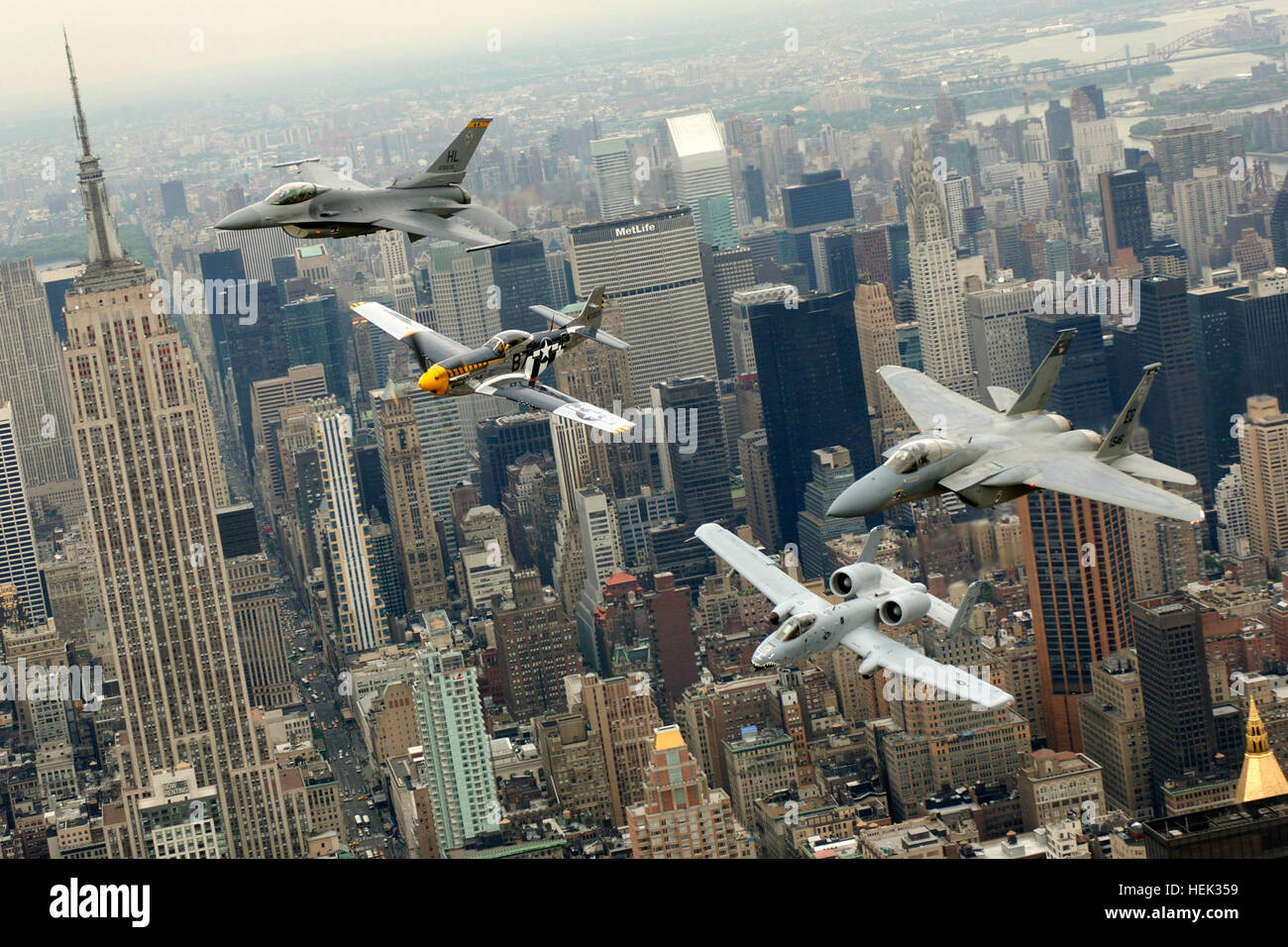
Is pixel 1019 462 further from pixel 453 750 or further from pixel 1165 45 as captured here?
pixel 1165 45

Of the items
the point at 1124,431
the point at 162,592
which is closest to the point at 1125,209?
the point at 162,592

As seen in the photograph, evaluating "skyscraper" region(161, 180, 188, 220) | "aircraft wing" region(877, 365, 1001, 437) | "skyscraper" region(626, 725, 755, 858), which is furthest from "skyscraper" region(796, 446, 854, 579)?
"aircraft wing" region(877, 365, 1001, 437)

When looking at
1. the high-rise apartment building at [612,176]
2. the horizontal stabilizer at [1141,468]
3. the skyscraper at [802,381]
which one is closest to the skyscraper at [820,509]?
the skyscraper at [802,381]

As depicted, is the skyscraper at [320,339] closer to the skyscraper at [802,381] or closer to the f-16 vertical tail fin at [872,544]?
the skyscraper at [802,381]

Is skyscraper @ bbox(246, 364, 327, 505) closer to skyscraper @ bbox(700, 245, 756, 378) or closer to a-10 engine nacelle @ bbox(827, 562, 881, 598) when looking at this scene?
skyscraper @ bbox(700, 245, 756, 378)
